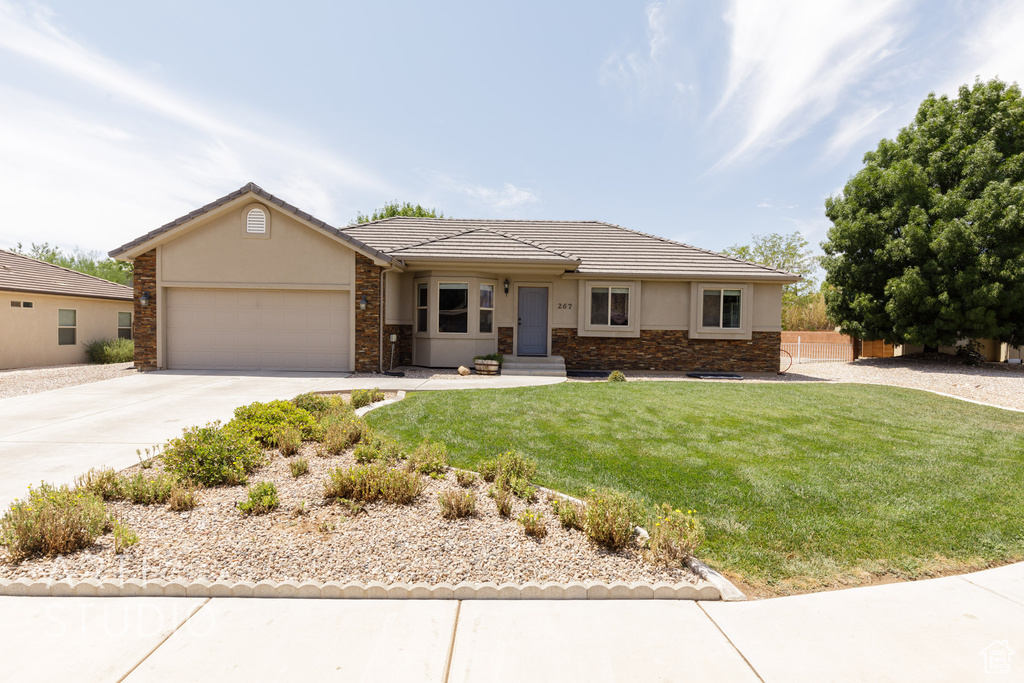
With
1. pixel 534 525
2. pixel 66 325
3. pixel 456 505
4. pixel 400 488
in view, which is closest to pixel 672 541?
pixel 534 525

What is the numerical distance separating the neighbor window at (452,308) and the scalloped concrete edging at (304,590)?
11.2m

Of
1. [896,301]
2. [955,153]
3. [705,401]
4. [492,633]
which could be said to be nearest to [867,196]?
[955,153]

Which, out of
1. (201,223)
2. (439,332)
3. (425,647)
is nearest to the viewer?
(425,647)

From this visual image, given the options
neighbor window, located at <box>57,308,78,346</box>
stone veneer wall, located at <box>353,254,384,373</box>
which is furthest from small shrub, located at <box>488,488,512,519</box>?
neighbor window, located at <box>57,308,78,346</box>

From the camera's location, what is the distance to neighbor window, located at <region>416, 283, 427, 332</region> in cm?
1414

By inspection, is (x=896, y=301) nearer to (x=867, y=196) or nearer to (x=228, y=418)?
(x=867, y=196)

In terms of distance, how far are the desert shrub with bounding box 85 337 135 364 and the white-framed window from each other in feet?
32.9

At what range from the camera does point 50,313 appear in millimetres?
15461

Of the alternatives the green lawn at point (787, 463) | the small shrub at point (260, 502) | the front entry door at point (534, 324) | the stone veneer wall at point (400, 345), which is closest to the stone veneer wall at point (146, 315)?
the stone veneer wall at point (400, 345)

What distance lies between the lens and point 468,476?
4488mm

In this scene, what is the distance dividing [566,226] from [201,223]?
39.7 feet

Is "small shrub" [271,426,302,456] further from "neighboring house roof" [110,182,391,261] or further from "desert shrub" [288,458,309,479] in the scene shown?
"neighboring house roof" [110,182,391,261]

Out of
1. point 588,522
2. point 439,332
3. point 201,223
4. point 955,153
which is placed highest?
point 955,153

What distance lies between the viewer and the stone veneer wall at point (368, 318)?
40.9 ft
